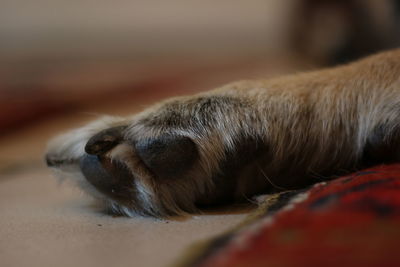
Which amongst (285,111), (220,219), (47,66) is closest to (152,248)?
(220,219)

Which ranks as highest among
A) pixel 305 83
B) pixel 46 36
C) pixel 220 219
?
pixel 46 36

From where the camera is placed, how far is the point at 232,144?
2.35 ft

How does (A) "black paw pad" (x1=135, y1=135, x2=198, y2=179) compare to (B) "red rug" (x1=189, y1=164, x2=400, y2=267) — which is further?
(A) "black paw pad" (x1=135, y1=135, x2=198, y2=179)

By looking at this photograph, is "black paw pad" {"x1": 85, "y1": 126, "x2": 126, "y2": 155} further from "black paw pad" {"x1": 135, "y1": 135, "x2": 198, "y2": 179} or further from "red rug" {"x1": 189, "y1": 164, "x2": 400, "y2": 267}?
"red rug" {"x1": 189, "y1": 164, "x2": 400, "y2": 267}

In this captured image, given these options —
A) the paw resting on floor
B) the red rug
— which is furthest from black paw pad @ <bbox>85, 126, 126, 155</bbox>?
the red rug

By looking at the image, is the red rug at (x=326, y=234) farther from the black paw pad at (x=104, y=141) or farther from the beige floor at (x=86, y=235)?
the black paw pad at (x=104, y=141)

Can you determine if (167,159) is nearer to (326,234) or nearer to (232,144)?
(232,144)

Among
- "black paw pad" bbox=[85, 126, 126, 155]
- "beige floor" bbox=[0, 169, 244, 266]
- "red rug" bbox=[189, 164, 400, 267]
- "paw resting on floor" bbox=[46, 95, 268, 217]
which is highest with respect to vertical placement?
"black paw pad" bbox=[85, 126, 126, 155]

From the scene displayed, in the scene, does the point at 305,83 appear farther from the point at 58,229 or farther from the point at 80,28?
the point at 80,28

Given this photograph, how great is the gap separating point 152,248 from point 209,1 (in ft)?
14.1

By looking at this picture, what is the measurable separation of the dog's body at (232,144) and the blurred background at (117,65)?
0.17 ft

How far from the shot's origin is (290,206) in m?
0.59

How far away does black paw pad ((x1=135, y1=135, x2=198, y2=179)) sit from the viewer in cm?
67

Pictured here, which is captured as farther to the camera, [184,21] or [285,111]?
[184,21]
